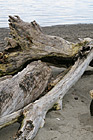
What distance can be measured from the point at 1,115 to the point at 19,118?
0.87ft

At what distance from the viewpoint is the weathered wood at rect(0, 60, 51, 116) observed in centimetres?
342

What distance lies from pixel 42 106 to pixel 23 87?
0.48 metres

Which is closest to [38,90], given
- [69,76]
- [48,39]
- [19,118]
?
[69,76]

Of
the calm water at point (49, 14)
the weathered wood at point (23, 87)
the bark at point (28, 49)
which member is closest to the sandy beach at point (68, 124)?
the weathered wood at point (23, 87)

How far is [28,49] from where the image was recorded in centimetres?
471

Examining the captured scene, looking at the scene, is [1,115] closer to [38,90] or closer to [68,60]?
[38,90]

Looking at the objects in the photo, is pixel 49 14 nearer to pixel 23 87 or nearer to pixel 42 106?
pixel 23 87

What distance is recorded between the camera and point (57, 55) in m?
4.95

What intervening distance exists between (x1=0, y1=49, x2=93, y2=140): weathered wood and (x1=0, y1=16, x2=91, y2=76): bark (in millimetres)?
457

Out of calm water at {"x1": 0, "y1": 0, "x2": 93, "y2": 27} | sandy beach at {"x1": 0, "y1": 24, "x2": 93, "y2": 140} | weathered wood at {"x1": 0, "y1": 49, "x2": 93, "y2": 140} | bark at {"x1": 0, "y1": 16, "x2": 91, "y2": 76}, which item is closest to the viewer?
weathered wood at {"x1": 0, "y1": 49, "x2": 93, "y2": 140}

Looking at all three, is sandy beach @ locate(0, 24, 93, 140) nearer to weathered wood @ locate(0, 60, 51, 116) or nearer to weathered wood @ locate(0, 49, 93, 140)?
weathered wood @ locate(0, 49, 93, 140)

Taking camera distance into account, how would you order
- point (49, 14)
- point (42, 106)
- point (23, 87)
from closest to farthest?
point (42, 106), point (23, 87), point (49, 14)

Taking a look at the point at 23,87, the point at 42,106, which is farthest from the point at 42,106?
the point at 23,87

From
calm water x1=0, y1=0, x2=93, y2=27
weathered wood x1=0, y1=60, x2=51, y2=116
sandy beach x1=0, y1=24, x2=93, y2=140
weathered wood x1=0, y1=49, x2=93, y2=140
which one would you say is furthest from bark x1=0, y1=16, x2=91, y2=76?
calm water x1=0, y1=0, x2=93, y2=27
